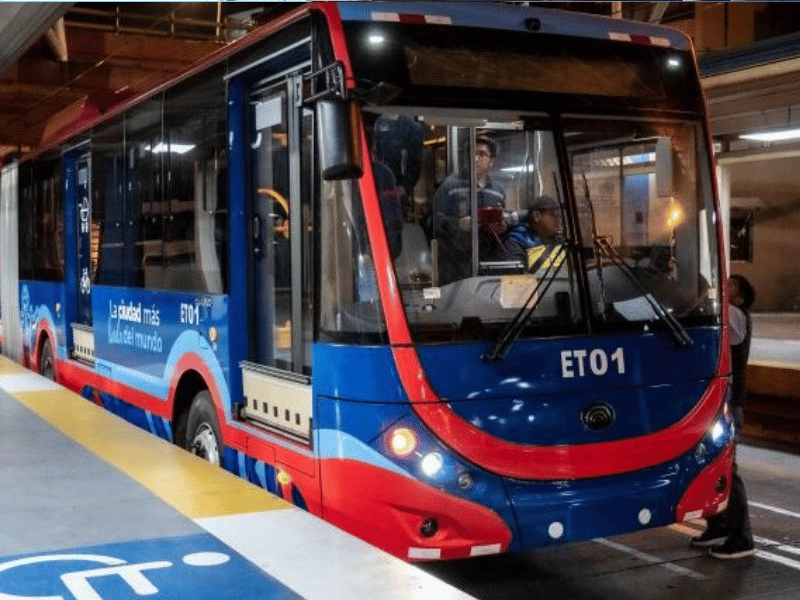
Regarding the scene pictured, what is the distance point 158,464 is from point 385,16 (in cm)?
295

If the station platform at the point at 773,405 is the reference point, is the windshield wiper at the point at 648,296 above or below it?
above

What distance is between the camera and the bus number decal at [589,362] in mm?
5133

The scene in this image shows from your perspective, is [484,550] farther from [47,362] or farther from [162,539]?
[47,362]

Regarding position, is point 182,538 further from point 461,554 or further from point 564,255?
point 564,255

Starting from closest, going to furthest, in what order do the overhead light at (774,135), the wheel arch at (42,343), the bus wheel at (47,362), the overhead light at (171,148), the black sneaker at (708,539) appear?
the black sneaker at (708,539), the overhead light at (171,148), the wheel arch at (42,343), the bus wheel at (47,362), the overhead light at (774,135)

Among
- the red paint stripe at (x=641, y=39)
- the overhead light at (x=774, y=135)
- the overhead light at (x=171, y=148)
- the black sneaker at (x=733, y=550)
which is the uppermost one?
the overhead light at (x=774, y=135)

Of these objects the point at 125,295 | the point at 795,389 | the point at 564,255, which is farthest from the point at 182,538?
the point at 795,389

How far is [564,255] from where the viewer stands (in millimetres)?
5207

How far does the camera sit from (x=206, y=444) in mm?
6906

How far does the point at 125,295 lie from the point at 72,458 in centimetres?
216

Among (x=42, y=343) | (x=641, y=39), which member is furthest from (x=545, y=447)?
(x=42, y=343)

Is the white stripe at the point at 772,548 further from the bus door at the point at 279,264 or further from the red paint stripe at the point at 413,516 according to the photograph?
the bus door at the point at 279,264

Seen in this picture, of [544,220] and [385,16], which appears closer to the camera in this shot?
[385,16]

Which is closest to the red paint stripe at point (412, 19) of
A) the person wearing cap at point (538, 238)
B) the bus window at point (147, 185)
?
the person wearing cap at point (538, 238)
